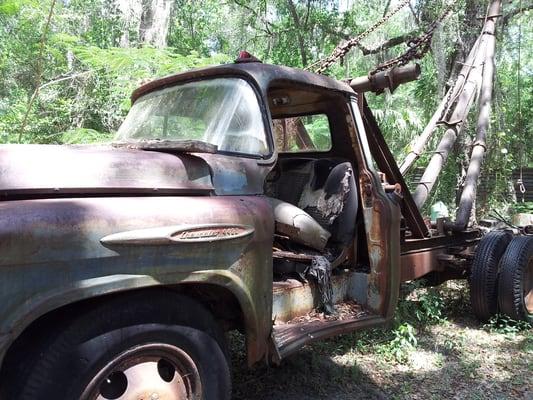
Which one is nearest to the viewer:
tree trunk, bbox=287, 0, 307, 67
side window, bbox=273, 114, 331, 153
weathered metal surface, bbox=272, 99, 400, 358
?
weathered metal surface, bbox=272, 99, 400, 358

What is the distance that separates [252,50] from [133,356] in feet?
42.1

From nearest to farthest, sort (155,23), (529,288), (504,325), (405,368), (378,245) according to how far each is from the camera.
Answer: (378,245) → (405,368) → (504,325) → (529,288) → (155,23)

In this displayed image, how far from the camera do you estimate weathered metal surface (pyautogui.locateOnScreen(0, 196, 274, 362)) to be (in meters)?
2.14

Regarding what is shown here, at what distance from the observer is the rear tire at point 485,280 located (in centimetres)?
534

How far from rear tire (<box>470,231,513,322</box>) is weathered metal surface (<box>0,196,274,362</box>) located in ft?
10.1

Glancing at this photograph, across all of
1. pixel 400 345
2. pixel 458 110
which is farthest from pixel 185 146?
pixel 458 110

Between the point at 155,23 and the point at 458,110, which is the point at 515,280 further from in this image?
the point at 155,23

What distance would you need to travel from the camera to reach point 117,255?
2381 mm

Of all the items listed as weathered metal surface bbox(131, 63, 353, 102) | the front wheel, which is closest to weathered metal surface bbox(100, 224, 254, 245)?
the front wheel

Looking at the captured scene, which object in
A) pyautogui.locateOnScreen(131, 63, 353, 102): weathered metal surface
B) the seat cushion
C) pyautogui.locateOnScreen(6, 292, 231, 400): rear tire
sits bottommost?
pyautogui.locateOnScreen(6, 292, 231, 400): rear tire

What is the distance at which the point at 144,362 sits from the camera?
2.55 meters

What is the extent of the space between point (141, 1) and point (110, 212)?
31.8ft

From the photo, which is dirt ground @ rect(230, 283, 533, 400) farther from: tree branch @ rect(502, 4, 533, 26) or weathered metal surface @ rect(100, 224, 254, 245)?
tree branch @ rect(502, 4, 533, 26)

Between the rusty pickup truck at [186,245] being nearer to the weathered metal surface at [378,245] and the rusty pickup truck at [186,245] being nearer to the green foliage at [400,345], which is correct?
the weathered metal surface at [378,245]
